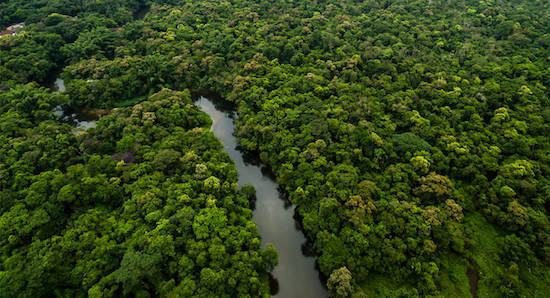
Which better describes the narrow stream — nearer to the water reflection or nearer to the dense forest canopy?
the dense forest canopy

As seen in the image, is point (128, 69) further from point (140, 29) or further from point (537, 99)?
point (537, 99)

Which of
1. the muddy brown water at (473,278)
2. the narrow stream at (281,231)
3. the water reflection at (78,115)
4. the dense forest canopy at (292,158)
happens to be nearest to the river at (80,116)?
the water reflection at (78,115)

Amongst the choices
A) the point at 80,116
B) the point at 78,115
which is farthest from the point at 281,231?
the point at 78,115

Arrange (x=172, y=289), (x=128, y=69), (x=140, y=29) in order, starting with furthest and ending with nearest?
(x=140, y=29) → (x=128, y=69) → (x=172, y=289)

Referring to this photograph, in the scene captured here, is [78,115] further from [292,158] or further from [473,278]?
[473,278]

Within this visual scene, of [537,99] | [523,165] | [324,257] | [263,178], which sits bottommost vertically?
[263,178]

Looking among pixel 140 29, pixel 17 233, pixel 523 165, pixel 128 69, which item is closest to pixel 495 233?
pixel 523 165
